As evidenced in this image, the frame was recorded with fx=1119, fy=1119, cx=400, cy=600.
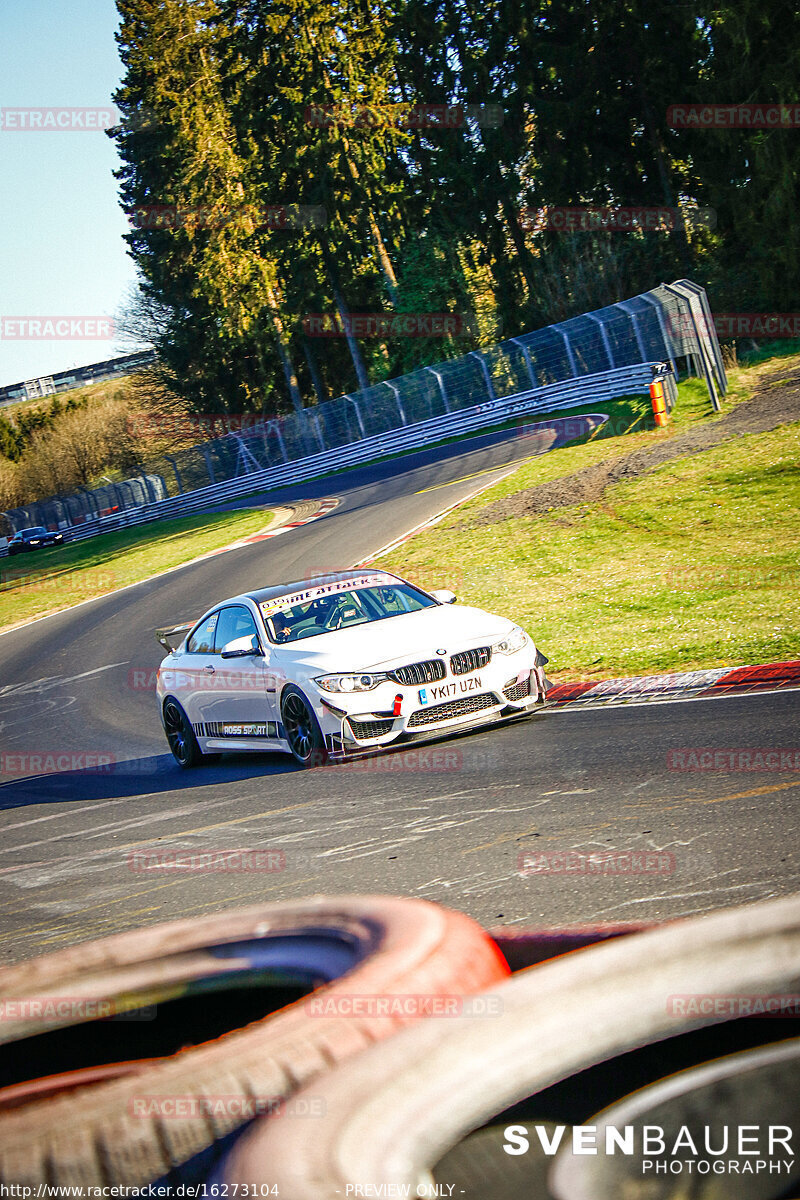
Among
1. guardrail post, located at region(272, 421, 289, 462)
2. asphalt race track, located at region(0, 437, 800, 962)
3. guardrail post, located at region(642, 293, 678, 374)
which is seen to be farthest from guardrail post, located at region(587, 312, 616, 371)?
asphalt race track, located at region(0, 437, 800, 962)

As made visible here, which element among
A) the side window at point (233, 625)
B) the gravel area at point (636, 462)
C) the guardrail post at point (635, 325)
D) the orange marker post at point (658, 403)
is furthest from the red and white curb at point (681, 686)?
the guardrail post at point (635, 325)

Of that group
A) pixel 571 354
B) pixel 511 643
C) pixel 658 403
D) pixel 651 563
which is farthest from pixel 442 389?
pixel 511 643

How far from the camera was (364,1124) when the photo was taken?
6.32 feet

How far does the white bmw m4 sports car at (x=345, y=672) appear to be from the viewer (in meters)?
9.40

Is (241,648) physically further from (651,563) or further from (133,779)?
(651,563)

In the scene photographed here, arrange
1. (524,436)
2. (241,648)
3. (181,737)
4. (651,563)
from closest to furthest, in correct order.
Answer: (241,648) → (181,737) → (651,563) → (524,436)

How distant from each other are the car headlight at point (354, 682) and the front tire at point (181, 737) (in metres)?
2.73

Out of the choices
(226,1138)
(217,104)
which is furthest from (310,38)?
(226,1138)

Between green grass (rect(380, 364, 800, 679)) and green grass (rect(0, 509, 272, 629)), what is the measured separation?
38.2 ft

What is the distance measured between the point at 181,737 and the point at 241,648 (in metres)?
1.85

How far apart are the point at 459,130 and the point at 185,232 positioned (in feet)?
47.5

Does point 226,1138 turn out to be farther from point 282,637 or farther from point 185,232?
point 185,232

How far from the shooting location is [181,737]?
39.0 ft

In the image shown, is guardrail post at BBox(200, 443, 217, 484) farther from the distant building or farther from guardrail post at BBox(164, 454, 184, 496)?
the distant building
